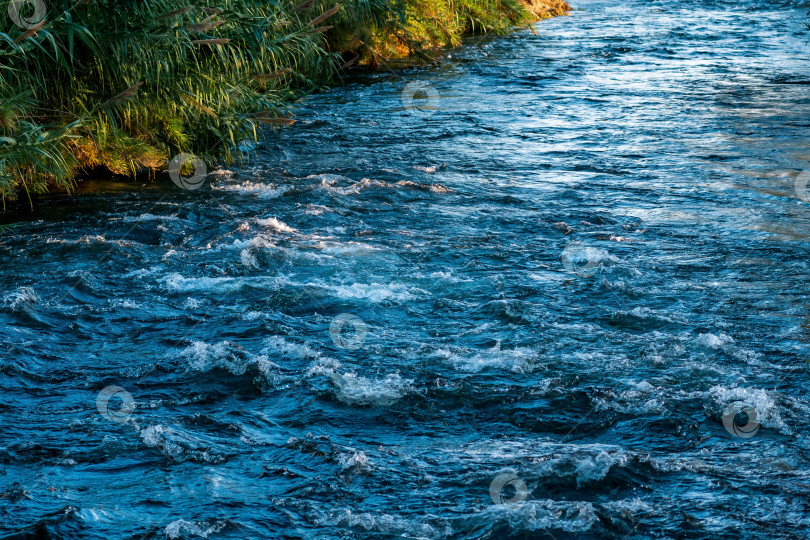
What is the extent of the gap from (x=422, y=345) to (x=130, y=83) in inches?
166

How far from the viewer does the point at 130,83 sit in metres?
7.41

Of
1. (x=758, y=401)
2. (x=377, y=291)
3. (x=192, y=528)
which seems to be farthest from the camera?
(x=377, y=291)

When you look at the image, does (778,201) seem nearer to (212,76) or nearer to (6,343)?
(212,76)

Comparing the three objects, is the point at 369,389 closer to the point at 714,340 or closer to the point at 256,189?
the point at 714,340

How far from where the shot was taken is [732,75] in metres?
12.5

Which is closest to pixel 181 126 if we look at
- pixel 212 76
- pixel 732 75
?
pixel 212 76

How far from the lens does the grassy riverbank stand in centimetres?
643

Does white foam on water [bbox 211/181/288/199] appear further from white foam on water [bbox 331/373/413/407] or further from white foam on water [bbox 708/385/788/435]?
white foam on water [bbox 708/385/788/435]

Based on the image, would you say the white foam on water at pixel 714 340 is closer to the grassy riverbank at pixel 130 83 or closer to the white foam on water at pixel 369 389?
the white foam on water at pixel 369 389

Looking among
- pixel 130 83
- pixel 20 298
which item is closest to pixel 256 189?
pixel 130 83

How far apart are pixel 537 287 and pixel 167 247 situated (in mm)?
2931

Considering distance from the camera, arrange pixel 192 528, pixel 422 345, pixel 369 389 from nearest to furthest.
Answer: pixel 192 528 < pixel 369 389 < pixel 422 345

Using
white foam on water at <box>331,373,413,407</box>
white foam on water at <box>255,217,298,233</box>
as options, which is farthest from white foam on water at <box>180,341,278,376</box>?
white foam on water at <box>255,217,298,233</box>

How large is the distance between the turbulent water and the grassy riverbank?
0.51 m
